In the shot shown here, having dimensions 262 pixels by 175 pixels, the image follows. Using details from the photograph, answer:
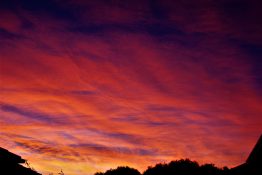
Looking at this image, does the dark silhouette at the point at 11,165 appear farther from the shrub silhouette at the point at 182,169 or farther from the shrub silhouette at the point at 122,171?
the shrub silhouette at the point at 122,171

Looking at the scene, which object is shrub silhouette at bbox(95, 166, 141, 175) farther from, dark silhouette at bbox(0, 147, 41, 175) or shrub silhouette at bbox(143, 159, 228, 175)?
dark silhouette at bbox(0, 147, 41, 175)

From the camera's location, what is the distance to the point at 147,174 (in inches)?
2169

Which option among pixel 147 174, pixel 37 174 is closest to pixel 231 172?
pixel 37 174

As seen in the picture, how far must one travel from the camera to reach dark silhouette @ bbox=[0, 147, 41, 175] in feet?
60.2

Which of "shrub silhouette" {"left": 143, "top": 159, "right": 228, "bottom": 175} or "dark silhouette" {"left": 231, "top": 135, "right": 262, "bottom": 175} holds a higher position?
"shrub silhouette" {"left": 143, "top": 159, "right": 228, "bottom": 175}

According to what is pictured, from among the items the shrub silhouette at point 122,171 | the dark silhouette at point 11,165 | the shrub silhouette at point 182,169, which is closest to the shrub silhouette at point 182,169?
the shrub silhouette at point 182,169

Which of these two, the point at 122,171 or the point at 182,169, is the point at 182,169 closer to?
the point at 182,169

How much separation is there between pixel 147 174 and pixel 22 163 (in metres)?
38.4

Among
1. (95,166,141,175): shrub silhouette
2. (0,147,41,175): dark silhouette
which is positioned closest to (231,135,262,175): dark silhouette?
(0,147,41,175): dark silhouette

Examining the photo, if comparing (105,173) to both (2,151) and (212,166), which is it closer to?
(212,166)

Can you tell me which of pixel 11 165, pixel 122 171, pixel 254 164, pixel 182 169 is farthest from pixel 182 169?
pixel 11 165

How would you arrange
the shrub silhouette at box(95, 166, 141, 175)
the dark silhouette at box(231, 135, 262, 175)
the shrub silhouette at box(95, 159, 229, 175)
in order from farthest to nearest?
the shrub silhouette at box(95, 166, 141, 175)
the shrub silhouette at box(95, 159, 229, 175)
the dark silhouette at box(231, 135, 262, 175)

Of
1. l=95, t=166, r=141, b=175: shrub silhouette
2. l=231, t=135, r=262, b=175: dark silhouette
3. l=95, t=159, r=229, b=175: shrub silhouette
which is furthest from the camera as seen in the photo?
l=95, t=166, r=141, b=175: shrub silhouette

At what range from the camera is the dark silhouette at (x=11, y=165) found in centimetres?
1833
